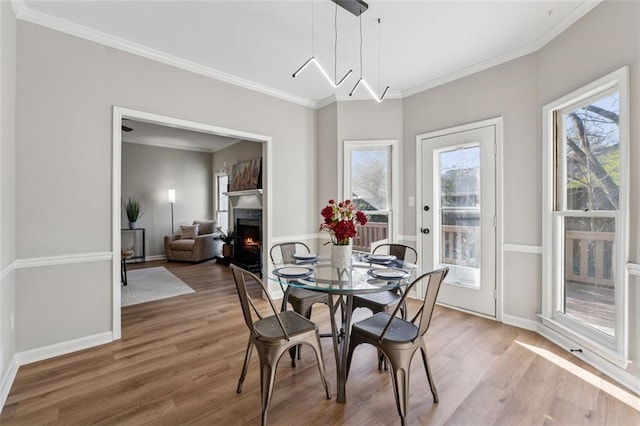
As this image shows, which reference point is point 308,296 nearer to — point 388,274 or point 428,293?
point 388,274

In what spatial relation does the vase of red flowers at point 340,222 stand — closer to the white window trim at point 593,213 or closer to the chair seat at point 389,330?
the chair seat at point 389,330

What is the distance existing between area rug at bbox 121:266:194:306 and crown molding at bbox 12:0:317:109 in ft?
9.76

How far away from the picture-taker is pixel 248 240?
607 centimetres

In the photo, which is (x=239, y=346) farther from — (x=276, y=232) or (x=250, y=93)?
(x=250, y=93)

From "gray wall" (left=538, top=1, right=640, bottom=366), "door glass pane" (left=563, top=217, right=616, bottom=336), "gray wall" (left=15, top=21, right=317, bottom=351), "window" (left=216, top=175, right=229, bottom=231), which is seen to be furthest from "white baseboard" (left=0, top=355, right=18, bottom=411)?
"window" (left=216, top=175, right=229, bottom=231)

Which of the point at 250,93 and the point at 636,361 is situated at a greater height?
the point at 250,93

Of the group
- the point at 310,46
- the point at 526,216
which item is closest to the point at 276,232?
the point at 310,46

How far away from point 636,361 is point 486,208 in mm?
1699

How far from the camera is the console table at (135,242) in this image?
6.74 meters

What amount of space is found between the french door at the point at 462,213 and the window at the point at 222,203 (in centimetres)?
530

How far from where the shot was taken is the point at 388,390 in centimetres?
198

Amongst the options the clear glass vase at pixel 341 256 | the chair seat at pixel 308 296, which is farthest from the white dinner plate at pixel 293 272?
the chair seat at pixel 308 296

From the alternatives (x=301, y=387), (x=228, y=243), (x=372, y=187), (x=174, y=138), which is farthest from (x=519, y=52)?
(x=174, y=138)

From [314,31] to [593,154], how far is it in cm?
264
